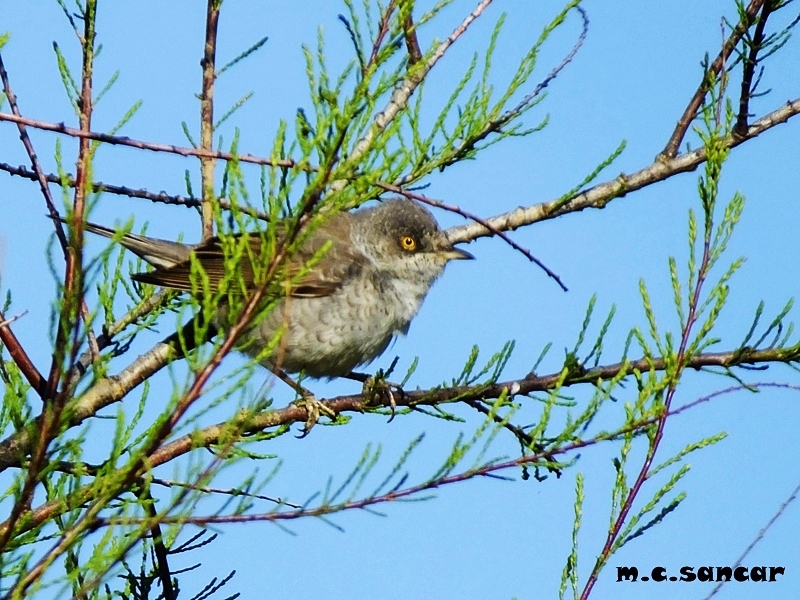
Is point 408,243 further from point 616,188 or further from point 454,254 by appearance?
point 616,188

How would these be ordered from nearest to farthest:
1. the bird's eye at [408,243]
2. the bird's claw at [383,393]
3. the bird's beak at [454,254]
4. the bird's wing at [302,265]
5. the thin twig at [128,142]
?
the thin twig at [128,142]
the bird's claw at [383,393]
the bird's wing at [302,265]
the bird's beak at [454,254]
the bird's eye at [408,243]

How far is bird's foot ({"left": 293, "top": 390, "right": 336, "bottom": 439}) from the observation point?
13.8ft

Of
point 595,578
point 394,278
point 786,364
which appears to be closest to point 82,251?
point 595,578

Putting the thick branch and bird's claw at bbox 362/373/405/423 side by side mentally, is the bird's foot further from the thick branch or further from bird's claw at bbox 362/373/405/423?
the thick branch

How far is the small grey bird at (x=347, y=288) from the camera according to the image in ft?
16.0

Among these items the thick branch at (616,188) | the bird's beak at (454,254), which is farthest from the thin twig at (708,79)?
the bird's beak at (454,254)

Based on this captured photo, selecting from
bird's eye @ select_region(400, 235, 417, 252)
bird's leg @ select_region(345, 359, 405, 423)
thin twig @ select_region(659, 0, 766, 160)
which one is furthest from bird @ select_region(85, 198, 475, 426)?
thin twig @ select_region(659, 0, 766, 160)

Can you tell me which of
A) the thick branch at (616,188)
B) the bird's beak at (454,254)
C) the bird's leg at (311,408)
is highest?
the bird's beak at (454,254)

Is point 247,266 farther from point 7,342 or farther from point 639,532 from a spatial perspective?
point 639,532

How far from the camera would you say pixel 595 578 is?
266 centimetres

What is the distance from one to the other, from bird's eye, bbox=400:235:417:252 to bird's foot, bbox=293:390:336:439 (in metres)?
1.17

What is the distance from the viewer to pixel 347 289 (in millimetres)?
5035

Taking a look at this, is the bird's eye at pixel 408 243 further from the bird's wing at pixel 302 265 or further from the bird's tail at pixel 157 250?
the bird's tail at pixel 157 250

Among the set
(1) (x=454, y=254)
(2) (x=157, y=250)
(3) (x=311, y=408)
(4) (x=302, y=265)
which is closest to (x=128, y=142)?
(4) (x=302, y=265)
